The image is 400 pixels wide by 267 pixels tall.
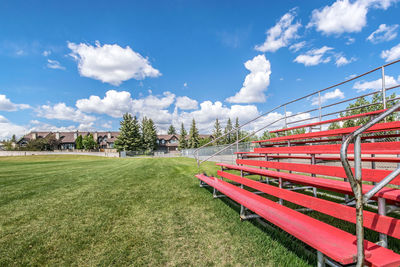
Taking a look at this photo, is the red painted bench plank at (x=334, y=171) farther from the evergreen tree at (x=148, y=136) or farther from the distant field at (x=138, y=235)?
the evergreen tree at (x=148, y=136)

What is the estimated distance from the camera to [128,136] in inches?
1752

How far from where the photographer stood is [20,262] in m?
1.98

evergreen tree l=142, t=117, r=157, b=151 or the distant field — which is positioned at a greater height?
evergreen tree l=142, t=117, r=157, b=151

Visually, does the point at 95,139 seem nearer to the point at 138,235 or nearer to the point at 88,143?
the point at 88,143

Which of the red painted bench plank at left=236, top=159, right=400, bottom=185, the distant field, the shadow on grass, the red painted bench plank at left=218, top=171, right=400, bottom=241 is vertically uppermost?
the red painted bench plank at left=236, top=159, right=400, bottom=185

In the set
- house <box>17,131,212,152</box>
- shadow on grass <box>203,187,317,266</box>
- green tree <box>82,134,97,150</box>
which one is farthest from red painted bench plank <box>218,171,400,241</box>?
house <box>17,131,212,152</box>

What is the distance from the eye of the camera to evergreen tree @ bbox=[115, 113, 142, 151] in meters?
44.0

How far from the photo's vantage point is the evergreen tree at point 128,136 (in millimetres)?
44000

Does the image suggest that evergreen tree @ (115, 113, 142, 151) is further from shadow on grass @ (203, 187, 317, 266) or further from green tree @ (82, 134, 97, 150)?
shadow on grass @ (203, 187, 317, 266)

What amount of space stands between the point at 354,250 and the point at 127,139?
46.7 metres

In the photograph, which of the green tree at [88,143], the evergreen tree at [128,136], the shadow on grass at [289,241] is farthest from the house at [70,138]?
the shadow on grass at [289,241]

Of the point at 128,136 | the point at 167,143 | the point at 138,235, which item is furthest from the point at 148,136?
the point at 138,235

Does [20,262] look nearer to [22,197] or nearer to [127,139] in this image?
[22,197]

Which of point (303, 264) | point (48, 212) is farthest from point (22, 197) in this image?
point (303, 264)
